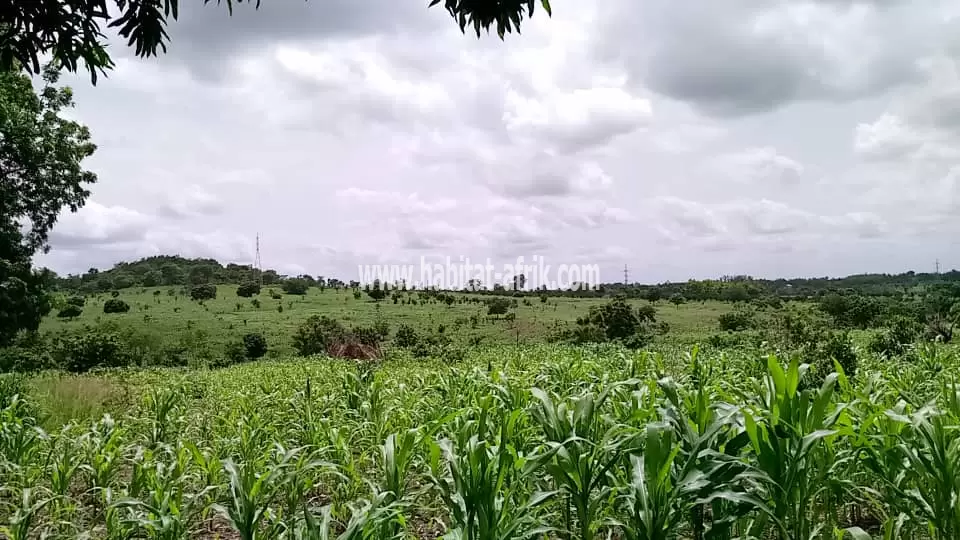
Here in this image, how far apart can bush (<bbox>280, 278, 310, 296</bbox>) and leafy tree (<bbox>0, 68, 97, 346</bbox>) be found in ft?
124

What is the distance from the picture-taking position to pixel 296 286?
55.1 metres

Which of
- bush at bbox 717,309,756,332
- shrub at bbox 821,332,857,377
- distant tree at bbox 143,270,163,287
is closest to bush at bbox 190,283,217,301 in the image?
distant tree at bbox 143,270,163,287

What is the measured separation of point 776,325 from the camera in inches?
952

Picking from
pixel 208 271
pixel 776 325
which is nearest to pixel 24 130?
pixel 776 325

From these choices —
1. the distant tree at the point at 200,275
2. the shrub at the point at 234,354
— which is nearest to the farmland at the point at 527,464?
the shrub at the point at 234,354

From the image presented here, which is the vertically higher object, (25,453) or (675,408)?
(675,408)

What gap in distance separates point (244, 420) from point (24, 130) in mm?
14111

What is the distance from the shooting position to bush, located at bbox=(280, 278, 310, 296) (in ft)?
177

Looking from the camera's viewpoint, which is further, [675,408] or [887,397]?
[887,397]

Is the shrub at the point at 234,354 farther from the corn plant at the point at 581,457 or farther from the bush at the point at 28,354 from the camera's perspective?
the corn plant at the point at 581,457

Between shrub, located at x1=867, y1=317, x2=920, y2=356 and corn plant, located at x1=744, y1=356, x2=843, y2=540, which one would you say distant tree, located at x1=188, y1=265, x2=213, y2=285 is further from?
corn plant, located at x1=744, y1=356, x2=843, y2=540

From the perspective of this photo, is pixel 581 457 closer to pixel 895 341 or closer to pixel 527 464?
pixel 527 464

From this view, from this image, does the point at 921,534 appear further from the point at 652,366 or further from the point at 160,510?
A: the point at 652,366

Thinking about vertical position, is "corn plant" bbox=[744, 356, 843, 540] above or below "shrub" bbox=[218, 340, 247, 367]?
above
